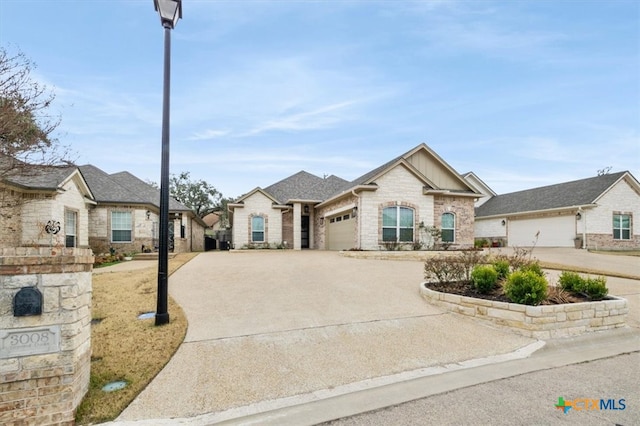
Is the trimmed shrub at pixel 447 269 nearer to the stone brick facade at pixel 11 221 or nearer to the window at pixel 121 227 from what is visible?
the stone brick facade at pixel 11 221

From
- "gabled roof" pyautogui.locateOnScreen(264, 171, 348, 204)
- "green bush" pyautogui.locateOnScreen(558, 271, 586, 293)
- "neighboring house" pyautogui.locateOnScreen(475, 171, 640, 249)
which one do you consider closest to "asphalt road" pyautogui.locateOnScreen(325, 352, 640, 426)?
"green bush" pyautogui.locateOnScreen(558, 271, 586, 293)

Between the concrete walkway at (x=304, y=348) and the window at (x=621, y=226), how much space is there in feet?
57.2

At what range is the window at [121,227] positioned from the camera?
62.2 ft

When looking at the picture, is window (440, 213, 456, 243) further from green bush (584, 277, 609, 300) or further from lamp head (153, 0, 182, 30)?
lamp head (153, 0, 182, 30)

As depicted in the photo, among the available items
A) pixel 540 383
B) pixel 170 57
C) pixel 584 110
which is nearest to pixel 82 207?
pixel 170 57

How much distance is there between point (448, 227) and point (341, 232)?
20.7ft

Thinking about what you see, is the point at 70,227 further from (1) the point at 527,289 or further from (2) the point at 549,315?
(2) the point at 549,315

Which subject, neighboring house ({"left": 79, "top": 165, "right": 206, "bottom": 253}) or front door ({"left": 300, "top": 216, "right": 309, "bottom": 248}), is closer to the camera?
neighboring house ({"left": 79, "top": 165, "right": 206, "bottom": 253})

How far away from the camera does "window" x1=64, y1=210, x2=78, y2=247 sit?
15442 millimetres

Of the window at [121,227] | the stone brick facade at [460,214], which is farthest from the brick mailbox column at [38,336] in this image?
the window at [121,227]

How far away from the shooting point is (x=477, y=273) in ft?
23.0

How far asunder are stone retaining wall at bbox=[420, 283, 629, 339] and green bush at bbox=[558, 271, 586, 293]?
49 centimetres

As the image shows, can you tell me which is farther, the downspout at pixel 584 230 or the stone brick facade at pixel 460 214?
the downspout at pixel 584 230

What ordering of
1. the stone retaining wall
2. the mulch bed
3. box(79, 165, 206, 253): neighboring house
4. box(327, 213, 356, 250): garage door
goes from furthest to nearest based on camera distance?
box(79, 165, 206, 253): neighboring house, box(327, 213, 356, 250): garage door, the mulch bed, the stone retaining wall
